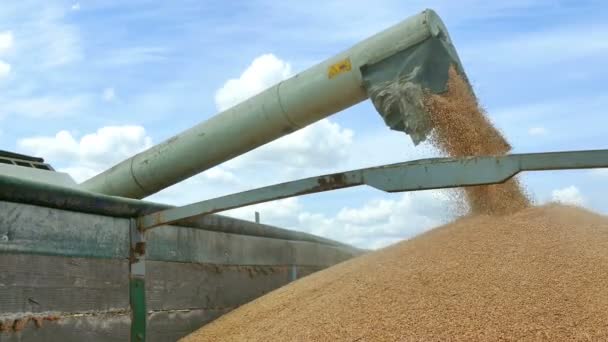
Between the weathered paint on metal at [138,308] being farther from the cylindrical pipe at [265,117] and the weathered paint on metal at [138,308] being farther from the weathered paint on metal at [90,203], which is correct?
the cylindrical pipe at [265,117]

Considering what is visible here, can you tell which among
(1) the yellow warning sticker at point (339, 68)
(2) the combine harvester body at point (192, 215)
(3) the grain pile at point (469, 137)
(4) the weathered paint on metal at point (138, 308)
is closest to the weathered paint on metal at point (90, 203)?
(2) the combine harvester body at point (192, 215)

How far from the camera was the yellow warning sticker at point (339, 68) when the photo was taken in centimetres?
461

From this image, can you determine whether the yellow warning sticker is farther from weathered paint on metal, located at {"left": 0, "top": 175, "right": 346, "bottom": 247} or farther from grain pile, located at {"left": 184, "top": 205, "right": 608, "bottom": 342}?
grain pile, located at {"left": 184, "top": 205, "right": 608, "bottom": 342}

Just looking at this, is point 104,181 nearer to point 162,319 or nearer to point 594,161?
point 162,319

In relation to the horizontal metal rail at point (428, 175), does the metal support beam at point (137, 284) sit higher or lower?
lower

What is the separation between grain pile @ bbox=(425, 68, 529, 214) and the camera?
397 cm

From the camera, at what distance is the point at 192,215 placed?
11.1ft

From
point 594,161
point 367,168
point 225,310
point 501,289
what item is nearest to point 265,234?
point 225,310

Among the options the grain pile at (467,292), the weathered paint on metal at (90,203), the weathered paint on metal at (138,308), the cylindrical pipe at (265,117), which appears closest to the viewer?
the grain pile at (467,292)

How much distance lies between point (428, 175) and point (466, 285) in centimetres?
50

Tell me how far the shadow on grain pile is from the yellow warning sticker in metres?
0.69

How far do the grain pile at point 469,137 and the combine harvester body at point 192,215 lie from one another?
10cm

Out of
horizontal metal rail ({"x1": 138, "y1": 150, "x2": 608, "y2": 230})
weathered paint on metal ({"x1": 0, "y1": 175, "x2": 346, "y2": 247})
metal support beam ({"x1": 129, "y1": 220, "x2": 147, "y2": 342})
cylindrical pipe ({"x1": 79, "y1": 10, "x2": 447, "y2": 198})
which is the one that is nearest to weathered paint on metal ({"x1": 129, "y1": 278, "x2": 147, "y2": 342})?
metal support beam ({"x1": 129, "y1": 220, "x2": 147, "y2": 342})

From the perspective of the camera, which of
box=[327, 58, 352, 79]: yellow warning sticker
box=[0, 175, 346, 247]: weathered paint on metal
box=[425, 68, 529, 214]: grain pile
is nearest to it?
box=[0, 175, 346, 247]: weathered paint on metal
